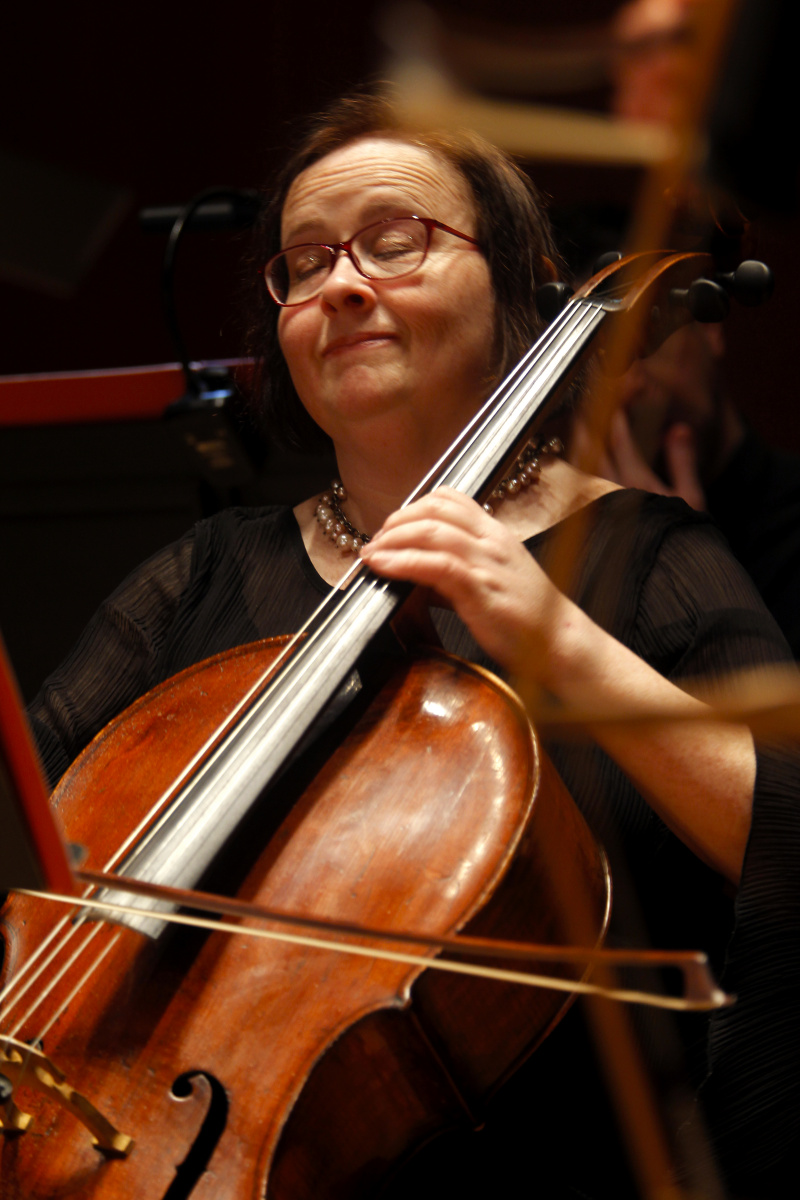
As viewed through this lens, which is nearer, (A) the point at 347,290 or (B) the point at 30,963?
(B) the point at 30,963

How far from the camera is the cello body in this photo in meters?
0.53

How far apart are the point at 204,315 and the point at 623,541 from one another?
107cm

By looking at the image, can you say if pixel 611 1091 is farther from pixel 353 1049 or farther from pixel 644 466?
pixel 644 466

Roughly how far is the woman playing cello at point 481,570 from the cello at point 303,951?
0.24 ft

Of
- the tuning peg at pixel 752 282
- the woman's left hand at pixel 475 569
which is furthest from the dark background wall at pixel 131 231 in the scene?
the woman's left hand at pixel 475 569

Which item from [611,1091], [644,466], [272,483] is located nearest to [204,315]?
[272,483]

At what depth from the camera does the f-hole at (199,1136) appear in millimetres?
506

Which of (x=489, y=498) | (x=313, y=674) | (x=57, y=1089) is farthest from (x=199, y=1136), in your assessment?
(x=489, y=498)

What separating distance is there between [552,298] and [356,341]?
7.9 inches

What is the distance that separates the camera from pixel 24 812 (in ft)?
1.29

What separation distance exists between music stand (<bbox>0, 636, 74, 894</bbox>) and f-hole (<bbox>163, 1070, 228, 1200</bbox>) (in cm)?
19

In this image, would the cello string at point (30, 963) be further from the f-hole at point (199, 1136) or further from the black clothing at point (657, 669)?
the black clothing at point (657, 669)

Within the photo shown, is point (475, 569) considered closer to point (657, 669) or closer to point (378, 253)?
point (657, 669)

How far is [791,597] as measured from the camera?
998mm
